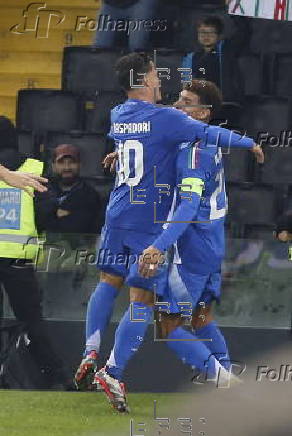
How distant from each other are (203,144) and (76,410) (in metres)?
1.50

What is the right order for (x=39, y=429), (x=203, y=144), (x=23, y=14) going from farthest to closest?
(x=23, y=14) < (x=203, y=144) < (x=39, y=429)

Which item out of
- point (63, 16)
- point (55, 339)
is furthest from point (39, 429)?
point (63, 16)

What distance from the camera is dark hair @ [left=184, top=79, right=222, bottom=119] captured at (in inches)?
353

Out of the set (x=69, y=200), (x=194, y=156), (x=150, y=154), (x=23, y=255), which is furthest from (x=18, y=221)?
(x=194, y=156)

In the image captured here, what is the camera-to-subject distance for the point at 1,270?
9.35 m

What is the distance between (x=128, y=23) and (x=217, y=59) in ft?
1.77

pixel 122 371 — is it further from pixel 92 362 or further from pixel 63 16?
pixel 63 16

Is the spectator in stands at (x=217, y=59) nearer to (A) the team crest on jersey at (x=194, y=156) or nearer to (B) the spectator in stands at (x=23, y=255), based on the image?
(A) the team crest on jersey at (x=194, y=156)

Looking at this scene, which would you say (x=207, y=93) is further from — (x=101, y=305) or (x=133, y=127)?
(x=101, y=305)

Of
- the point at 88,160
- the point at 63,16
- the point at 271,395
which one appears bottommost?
the point at 271,395

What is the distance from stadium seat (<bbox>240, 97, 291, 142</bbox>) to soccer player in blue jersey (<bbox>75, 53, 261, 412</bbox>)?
1.12ft

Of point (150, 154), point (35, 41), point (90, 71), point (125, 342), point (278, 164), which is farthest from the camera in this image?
point (35, 41)

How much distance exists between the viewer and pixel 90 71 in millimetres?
9227

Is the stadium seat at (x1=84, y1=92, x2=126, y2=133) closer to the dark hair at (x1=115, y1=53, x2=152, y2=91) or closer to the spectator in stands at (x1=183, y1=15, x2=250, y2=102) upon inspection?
the dark hair at (x1=115, y1=53, x2=152, y2=91)
